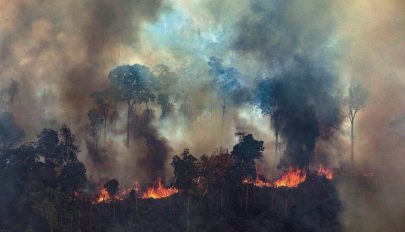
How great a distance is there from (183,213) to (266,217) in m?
14.2

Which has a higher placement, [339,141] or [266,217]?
[339,141]

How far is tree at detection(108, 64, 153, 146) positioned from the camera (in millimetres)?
108688

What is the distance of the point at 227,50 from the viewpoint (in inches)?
5379

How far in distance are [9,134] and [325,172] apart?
64.3m

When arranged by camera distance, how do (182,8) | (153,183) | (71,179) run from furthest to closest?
(182,8), (153,183), (71,179)

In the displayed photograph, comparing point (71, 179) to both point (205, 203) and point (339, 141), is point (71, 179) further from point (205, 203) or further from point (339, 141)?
point (339, 141)

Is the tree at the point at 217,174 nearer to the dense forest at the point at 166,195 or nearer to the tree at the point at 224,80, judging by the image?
the dense forest at the point at 166,195

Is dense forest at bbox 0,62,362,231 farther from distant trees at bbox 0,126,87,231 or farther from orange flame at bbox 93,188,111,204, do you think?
orange flame at bbox 93,188,111,204

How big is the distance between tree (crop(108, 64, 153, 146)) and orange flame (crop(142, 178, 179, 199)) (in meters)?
17.3

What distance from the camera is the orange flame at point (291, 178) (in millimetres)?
98750

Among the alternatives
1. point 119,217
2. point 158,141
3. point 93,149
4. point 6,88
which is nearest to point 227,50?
point 158,141

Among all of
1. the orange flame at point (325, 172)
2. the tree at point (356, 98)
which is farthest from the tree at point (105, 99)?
the tree at point (356, 98)

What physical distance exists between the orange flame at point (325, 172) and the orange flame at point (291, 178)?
12.2 feet

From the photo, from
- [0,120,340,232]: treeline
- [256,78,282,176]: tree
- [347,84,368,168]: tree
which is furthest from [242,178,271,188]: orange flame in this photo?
[347,84,368,168]: tree
